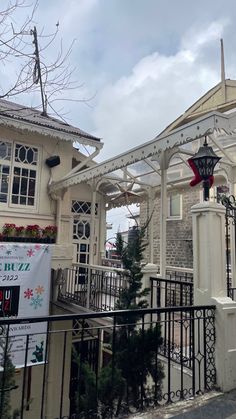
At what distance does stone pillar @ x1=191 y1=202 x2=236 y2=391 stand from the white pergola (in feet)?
3.81

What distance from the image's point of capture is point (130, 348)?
10.3 ft

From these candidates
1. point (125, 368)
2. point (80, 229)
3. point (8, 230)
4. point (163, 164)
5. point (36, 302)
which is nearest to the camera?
point (125, 368)

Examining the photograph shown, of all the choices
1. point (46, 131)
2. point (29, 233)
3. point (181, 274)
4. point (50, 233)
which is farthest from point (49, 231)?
point (181, 274)

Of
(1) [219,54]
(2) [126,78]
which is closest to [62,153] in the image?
(2) [126,78]

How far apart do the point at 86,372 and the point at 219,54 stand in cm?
1318

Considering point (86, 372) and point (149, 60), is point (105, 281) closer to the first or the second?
point (86, 372)

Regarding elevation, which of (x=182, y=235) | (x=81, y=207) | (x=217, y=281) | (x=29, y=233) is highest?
(x=81, y=207)

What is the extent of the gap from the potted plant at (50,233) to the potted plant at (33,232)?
16 centimetres

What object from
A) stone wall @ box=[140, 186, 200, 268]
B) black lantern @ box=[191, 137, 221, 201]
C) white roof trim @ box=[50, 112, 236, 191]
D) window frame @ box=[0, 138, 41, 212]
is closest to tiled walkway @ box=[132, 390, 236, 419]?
black lantern @ box=[191, 137, 221, 201]

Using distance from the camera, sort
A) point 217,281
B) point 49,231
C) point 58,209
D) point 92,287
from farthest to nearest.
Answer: point 58,209, point 49,231, point 92,287, point 217,281

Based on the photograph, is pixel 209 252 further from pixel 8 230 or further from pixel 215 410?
pixel 8 230

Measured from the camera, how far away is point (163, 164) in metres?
5.41

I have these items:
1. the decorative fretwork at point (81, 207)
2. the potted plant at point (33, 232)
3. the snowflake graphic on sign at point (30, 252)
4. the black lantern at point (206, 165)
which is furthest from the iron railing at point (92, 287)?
the black lantern at point (206, 165)

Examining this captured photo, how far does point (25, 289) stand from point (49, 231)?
209 cm
